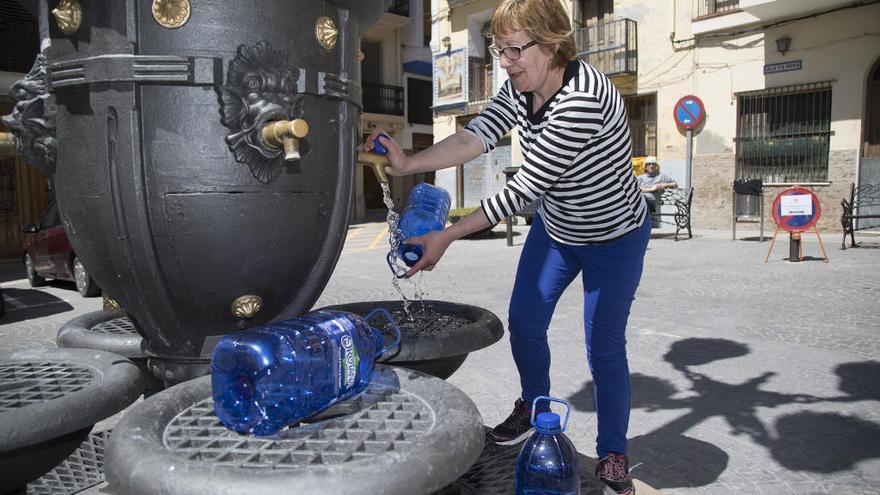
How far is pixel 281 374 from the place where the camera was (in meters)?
1.69

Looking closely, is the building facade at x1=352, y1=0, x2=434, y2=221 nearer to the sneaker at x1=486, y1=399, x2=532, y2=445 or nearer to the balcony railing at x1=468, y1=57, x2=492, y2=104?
the balcony railing at x1=468, y1=57, x2=492, y2=104

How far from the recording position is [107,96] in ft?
6.04

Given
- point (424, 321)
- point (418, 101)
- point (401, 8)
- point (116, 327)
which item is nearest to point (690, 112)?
point (401, 8)

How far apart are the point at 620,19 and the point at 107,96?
1655 cm

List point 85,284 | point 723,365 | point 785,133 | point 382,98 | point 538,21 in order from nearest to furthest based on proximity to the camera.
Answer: point 538,21
point 723,365
point 85,284
point 785,133
point 382,98

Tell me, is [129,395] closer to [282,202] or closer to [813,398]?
[282,202]

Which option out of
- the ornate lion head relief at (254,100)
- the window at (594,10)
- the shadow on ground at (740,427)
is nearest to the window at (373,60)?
the window at (594,10)

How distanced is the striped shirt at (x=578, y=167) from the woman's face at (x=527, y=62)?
0.28 ft

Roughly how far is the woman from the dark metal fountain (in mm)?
462

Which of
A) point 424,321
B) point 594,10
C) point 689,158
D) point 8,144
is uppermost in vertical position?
point 594,10

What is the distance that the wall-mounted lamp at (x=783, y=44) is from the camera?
14.2 m

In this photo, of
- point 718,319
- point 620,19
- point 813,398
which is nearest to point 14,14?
point 620,19

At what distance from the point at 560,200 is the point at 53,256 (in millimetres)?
8651

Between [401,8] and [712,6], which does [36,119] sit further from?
[401,8]
